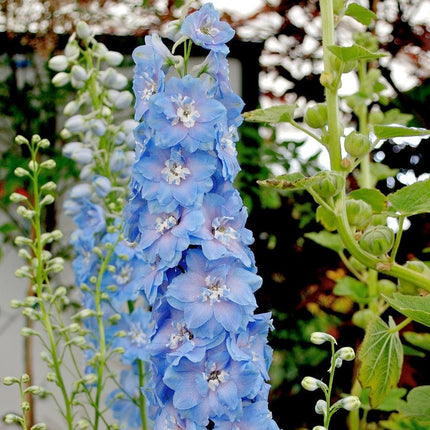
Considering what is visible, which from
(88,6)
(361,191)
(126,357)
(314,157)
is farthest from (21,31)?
(361,191)

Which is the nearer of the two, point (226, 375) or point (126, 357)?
point (226, 375)

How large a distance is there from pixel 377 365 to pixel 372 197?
0.22 metres

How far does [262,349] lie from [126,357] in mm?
462

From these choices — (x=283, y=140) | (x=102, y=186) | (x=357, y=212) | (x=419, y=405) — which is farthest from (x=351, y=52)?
(x=283, y=140)

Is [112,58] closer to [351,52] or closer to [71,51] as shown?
[71,51]

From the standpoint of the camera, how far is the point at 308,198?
1.69 m

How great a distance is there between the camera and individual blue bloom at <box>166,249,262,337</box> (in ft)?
2.10

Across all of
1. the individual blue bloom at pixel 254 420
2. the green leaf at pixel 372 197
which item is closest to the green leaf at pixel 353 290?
the green leaf at pixel 372 197

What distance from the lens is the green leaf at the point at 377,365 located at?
741 mm

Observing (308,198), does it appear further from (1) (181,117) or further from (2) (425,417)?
(1) (181,117)

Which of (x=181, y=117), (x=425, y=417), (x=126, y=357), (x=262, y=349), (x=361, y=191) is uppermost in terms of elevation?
(x=181, y=117)

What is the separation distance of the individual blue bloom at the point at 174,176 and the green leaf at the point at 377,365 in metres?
0.26

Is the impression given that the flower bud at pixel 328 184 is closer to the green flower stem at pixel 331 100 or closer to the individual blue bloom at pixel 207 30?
the green flower stem at pixel 331 100

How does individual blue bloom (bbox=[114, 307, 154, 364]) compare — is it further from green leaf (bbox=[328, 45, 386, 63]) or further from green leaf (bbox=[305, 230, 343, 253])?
green leaf (bbox=[328, 45, 386, 63])
